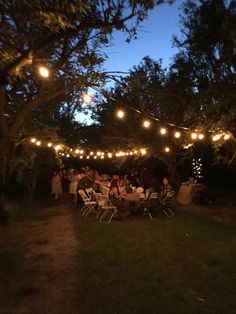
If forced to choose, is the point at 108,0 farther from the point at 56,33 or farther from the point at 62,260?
the point at 62,260

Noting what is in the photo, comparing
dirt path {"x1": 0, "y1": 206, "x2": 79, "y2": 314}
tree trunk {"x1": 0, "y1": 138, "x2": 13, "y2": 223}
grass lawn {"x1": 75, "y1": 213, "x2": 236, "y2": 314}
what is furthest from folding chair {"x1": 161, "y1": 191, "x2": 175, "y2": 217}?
tree trunk {"x1": 0, "y1": 138, "x2": 13, "y2": 223}

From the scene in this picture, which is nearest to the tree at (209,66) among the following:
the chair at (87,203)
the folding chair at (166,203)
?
the folding chair at (166,203)

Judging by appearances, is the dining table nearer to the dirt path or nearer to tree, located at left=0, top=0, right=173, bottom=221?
the dirt path

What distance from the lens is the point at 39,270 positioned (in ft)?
23.8

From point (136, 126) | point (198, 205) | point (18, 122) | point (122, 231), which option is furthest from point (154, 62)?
point (18, 122)

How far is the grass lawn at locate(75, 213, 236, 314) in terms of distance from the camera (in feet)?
18.2

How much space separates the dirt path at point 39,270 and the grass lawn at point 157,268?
0.26 m

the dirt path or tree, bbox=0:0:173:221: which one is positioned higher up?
tree, bbox=0:0:173:221

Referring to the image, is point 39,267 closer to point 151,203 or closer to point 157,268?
point 157,268

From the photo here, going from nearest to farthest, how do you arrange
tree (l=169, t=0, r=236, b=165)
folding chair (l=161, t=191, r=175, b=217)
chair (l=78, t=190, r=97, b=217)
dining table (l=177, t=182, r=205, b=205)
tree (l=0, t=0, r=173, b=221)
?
tree (l=0, t=0, r=173, b=221) < tree (l=169, t=0, r=236, b=165) < folding chair (l=161, t=191, r=175, b=217) < chair (l=78, t=190, r=97, b=217) < dining table (l=177, t=182, r=205, b=205)

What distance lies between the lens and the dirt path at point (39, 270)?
553cm

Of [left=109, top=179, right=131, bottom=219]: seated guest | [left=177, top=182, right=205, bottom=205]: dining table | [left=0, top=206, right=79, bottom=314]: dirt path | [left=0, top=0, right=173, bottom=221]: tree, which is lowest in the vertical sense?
[left=0, top=206, right=79, bottom=314]: dirt path

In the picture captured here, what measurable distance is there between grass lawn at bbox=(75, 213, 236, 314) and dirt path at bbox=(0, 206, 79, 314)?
10.3 inches

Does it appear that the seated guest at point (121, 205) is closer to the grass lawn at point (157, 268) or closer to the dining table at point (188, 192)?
the grass lawn at point (157, 268)
